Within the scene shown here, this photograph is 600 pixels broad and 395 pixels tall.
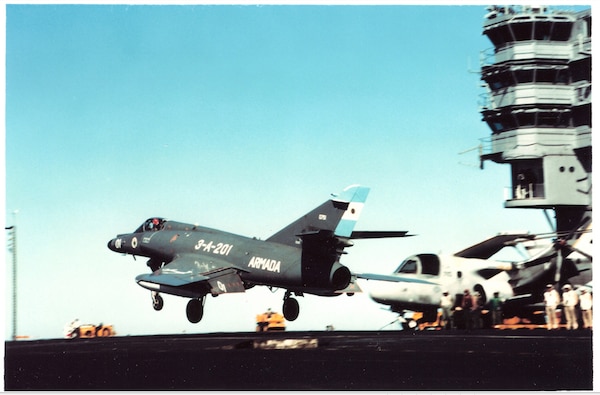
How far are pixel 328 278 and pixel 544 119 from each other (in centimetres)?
2644

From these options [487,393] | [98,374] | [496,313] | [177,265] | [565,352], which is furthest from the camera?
[496,313]

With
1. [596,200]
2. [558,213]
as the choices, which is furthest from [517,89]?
[596,200]

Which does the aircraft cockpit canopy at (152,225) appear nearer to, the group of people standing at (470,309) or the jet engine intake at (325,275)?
the jet engine intake at (325,275)

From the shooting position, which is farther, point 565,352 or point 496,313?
point 496,313

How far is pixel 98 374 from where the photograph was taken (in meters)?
25.8

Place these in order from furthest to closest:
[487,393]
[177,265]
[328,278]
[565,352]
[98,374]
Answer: [177,265]
[328,278]
[565,352]
[98,374]
[487,393]

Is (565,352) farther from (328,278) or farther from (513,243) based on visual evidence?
(513,243)

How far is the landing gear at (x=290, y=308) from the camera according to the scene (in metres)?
34.9

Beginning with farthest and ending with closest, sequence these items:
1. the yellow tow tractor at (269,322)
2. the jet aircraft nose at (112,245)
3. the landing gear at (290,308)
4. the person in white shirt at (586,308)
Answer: the jet aircraft nose at (112,245) → the yellow tow tractor at (269,322) → the person in white shirt at (586,308) → the landing gear at (290,308)

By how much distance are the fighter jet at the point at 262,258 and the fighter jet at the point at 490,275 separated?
6.80 m

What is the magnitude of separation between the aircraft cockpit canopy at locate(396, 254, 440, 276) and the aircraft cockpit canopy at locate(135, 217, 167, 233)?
10435 millimetres

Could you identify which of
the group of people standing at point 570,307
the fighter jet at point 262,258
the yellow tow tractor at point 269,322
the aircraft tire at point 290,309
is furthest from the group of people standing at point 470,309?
the aircraft tire at point 290,309

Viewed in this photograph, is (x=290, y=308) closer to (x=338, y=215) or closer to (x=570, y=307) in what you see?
(x=338, y=215)

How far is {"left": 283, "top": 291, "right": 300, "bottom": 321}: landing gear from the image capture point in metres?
34.9
